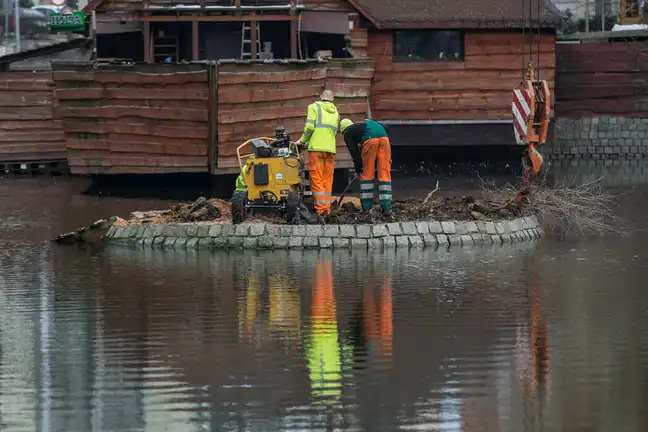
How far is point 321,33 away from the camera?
2898cm

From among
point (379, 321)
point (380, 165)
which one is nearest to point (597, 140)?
point (380, 165)

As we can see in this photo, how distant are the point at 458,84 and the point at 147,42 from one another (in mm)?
7556

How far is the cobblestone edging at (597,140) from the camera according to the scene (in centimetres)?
3453

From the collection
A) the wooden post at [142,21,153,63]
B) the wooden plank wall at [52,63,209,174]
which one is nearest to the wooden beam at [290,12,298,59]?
the wooden plank wall at [52,63,209,174]

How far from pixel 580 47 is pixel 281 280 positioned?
2069 cm

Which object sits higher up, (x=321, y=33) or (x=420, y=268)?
(x=321, y=33)

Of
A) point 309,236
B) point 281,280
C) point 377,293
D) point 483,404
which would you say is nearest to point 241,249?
point 309,236

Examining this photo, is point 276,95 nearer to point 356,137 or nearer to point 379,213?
point 356,137

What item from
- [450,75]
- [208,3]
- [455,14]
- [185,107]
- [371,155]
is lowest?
[371,155]

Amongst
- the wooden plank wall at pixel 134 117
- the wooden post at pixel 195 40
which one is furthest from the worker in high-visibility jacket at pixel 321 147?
the wooden post at pixel 195 40

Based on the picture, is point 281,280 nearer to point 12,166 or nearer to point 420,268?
point 420,268

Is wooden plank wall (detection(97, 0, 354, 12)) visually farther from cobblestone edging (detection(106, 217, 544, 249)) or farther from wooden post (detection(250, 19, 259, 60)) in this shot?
cobblestone edging (detection(106, 217, 544, 249))

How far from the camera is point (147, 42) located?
89.4 ft

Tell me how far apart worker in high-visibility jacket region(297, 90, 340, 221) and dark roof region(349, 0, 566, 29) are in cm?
1199
